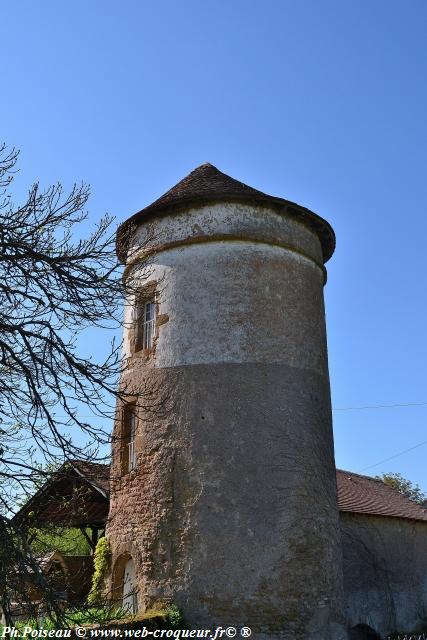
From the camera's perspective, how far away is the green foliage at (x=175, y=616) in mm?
10047

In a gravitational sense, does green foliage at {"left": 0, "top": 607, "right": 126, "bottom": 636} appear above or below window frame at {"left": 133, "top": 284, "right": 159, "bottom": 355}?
below

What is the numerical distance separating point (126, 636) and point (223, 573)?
1.89 m

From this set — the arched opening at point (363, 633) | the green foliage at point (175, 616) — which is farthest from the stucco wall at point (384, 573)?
the green foliage at point (175, 616)

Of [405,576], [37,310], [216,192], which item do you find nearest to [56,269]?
[37,310]

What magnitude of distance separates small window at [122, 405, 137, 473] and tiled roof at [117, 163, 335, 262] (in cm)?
370

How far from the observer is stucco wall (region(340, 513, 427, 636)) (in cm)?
1464

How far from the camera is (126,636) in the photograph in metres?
9.24

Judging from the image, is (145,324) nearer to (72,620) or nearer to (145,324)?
(145,324)

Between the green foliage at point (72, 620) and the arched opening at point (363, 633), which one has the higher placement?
the green foliage at point (72, 620)

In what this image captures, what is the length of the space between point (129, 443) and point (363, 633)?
7.57 m

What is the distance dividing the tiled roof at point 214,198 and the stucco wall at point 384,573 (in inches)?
273

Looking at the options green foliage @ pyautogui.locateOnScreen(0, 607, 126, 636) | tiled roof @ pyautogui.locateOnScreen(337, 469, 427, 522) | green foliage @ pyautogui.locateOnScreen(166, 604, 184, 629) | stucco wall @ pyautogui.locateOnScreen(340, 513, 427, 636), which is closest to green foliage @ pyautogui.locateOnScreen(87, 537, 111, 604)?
green foliage @ pyautogui.locateOnScreen(0, 607, 126, 636)

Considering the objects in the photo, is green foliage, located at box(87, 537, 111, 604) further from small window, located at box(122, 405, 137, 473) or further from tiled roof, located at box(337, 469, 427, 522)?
tiled roof, located at box(337, 469, 427, 522)

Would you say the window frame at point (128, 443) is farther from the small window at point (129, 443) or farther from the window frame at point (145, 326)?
the window frame at point (145, 326)
